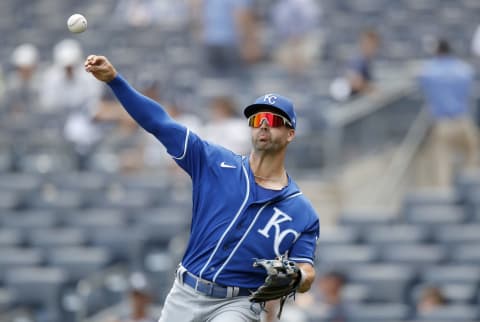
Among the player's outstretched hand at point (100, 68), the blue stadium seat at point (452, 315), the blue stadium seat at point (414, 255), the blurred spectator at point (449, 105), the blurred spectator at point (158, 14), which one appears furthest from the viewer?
the blurred spectator at point (158, 14)

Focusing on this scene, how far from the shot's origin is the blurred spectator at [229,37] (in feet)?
43.0

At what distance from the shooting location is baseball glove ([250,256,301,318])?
16.4 ft

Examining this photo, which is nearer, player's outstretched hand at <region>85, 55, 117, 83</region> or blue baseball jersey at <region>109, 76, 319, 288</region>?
player's outstretched hand at <region>85, 55, 117, 83</region>

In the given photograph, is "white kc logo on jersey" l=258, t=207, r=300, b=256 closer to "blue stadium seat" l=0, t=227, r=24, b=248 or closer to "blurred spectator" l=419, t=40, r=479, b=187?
"blue stadium seat" l=0, t=227, r=24, b=248

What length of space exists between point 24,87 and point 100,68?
27.5ft

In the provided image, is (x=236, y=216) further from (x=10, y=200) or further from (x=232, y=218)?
(x=10, y=200)

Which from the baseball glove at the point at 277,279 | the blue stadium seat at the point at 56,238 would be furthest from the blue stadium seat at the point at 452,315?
the baseball glove at the point at 277,279

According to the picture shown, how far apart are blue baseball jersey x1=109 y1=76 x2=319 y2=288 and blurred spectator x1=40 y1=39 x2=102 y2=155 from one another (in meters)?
6.71

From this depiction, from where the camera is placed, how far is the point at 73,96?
1235cm

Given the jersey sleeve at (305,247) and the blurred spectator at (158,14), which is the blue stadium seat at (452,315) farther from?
the blurred spectator at (158,14)

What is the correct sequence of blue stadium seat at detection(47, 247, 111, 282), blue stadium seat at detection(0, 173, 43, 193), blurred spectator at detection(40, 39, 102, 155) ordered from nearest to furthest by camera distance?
1. blue stadium seat at detection(47, 247, 111, 282)
2. blue stadium seat at detection(0, 173, 43, 193)
3. blurred spectator at detection(40, 39, 102, 155)

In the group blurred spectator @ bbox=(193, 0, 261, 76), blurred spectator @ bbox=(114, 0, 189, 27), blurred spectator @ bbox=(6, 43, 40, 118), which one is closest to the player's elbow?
blurred spectator @ bbox=(193, 0, 261, 76)

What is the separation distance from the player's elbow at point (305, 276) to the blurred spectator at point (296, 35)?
8269mm

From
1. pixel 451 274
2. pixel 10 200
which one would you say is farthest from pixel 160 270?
pixel 451 274
